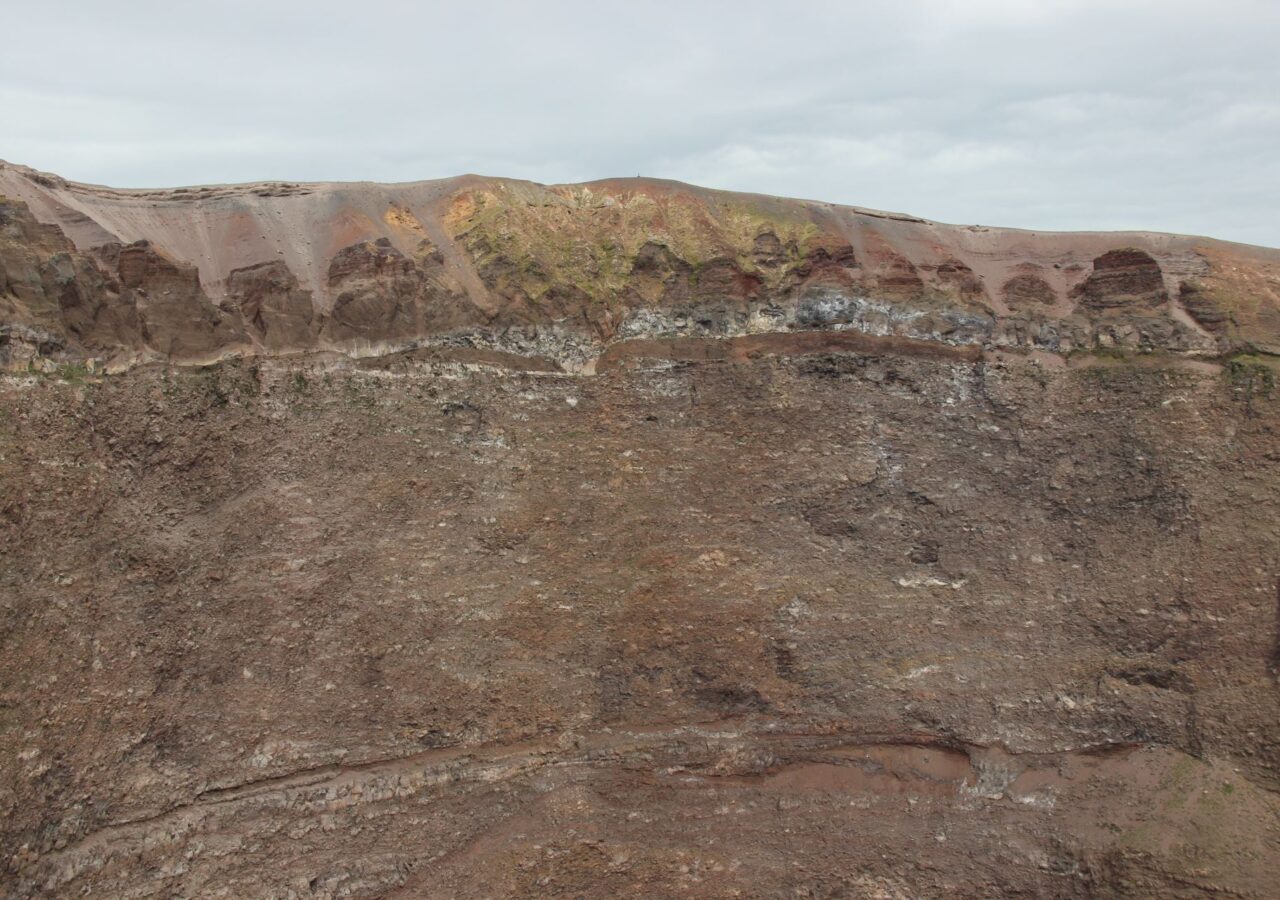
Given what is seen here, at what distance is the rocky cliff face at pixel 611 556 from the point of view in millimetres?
11836

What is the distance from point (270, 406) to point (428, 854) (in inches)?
224

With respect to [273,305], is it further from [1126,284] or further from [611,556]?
[1126,284]

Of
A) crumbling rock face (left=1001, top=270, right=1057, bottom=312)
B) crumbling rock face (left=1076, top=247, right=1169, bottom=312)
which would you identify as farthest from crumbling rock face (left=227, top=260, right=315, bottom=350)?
crumbling rock face (left=1076, top=247, right=1169, bottom=312)

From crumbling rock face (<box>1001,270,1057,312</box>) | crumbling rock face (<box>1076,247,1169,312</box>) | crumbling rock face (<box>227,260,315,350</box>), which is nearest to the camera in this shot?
crumbling rock face (<box>227,260,315,350</box>)

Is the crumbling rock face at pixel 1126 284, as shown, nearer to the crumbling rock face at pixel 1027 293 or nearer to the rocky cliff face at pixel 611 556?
the rocky cliff face at pixel 611 556

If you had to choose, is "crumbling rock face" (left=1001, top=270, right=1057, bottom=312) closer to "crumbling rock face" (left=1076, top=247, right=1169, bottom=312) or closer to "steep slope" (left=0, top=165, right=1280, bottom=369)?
"steep slope" (left=0, top=165, right=1280, bottom=369)

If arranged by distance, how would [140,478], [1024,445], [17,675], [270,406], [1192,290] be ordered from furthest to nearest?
[1192,290] → [1024,445] → [270,406] → [140,478] → [17,675]

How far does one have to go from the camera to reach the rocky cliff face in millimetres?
11836

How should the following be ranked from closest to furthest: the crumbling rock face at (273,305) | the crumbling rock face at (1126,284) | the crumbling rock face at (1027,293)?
the crumbling rock face at (273,305) → the crumbling rock face at (1126,284) → the crumbling rock face at (1027,293)

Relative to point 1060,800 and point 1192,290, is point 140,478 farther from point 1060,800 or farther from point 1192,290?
point 1192,290

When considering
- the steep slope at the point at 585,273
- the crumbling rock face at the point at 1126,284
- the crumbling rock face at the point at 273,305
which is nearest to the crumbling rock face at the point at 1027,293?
the steep slope at the point at 585,273

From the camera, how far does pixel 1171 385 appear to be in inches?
627

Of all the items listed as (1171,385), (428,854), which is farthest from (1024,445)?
(428,854)

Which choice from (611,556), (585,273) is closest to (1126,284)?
(585,273)
